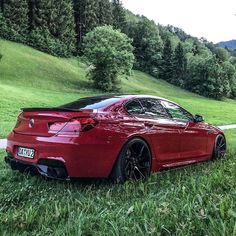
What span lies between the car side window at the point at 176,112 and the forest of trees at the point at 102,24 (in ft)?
232

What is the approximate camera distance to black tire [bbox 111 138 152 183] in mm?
6500

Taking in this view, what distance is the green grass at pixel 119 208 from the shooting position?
13.4ft

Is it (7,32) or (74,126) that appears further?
(7,32)

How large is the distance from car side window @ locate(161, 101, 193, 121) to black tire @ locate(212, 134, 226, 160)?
111 centimetres

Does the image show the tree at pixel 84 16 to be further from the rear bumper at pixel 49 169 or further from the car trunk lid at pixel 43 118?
the rear bumper at pixel 49 169

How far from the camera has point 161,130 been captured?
7414mm

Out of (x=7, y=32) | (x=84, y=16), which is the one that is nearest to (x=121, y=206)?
(x=7, y=32)

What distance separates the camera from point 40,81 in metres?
60.0

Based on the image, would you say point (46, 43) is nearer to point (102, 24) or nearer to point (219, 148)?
point (102, 24)

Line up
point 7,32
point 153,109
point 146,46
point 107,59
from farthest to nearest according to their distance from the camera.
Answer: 1. point 146,46
2. point 7,32
3. point 107,59
4. point 153,109

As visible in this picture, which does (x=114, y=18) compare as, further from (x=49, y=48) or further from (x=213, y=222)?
(x=213, y=222)

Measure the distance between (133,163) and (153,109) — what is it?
129 cm

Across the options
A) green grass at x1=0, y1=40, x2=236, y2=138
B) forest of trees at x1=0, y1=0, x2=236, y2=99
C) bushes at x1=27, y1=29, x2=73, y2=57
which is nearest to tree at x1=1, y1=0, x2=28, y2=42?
forest of trees at x1=0, y1=0, x2=236, y2=99

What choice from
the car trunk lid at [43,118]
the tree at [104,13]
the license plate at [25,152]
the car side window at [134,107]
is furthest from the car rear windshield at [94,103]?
the tree at [104,13]
